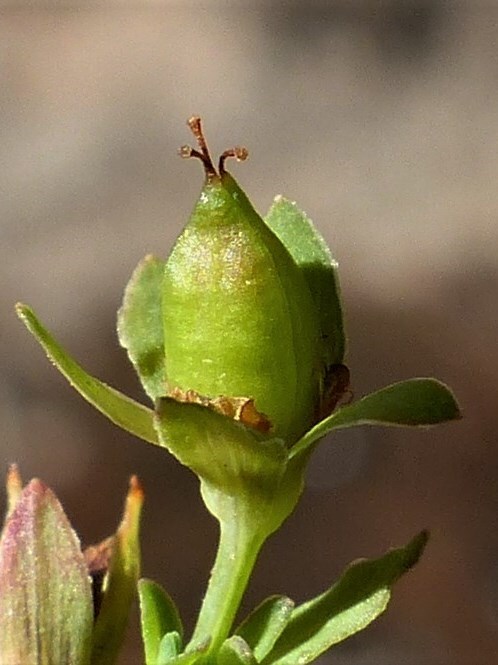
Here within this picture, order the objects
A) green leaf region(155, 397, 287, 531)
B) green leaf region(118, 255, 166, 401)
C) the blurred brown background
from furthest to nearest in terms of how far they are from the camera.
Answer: the blurred brown background
green leaf region(118, 255, 166, 401)
green leaf region(155, 397, 287, 531)

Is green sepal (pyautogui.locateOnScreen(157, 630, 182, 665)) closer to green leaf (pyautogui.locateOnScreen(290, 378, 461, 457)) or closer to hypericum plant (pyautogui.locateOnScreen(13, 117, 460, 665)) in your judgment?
hypericum plant (pyautogui.locateOnScreen(13, 117, 460, 665))

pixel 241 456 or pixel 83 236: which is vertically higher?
pixel 83 236

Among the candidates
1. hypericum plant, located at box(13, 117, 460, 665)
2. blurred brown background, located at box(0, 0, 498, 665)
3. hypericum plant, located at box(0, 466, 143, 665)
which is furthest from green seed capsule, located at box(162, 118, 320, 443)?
blurred brown background, located at box(0, 0, 498, 665)

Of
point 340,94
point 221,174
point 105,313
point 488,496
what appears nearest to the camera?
point 221,174

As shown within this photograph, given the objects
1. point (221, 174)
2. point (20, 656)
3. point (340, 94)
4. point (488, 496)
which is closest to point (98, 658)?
point (20, 656)

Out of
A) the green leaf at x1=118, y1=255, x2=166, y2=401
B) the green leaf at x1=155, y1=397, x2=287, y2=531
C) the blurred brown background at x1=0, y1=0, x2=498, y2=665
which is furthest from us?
the blurred brown background at x1=0, y1=0, x2=498, y2=665

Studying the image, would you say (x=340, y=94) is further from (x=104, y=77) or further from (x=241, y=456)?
(x=241, y=456)

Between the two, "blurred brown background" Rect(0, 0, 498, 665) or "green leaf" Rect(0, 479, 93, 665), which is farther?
"blurred brown background" Rect(0, 0, 498, 665)
